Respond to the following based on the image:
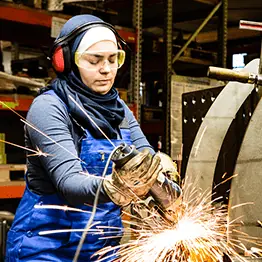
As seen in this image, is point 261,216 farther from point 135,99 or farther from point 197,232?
point 135,99

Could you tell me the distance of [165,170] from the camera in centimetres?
169

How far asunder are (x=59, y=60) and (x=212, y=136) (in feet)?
1.90

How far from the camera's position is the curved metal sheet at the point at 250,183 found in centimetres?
131

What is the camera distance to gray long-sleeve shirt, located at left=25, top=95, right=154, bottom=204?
136 cm

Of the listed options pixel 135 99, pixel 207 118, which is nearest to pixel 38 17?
pixel 135 99

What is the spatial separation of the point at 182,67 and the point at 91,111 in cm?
381

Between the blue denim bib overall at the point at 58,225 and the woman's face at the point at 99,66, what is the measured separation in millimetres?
157

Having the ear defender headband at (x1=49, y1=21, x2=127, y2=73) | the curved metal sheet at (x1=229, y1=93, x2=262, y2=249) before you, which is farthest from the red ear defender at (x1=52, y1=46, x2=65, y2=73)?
the curved metal sheet at (x1=229, y1=93, x2=262, y2=249)

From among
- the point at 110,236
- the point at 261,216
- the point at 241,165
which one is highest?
the point at 241,165

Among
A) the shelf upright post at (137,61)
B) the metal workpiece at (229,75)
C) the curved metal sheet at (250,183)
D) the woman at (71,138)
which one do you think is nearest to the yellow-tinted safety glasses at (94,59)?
the woman at (71,138)

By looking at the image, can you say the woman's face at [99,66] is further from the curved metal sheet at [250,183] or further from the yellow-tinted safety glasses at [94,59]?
the curved metal sheet at [250,183]

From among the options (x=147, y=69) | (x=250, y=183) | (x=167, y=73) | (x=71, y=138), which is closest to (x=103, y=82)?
(x=71, y=138)

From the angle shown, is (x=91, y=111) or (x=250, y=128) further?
(x=91, y=111)

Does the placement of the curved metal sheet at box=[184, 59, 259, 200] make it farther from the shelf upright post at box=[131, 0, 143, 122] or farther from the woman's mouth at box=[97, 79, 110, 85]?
the shelf upright post at box=[131, 0, 143, 122]
